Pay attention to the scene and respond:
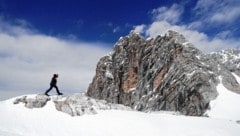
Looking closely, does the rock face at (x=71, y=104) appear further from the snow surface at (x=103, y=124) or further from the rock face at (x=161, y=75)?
the rock face at (x=161, y=75)

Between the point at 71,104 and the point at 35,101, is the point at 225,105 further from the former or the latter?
the point at 35,101

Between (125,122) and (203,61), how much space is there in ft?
234

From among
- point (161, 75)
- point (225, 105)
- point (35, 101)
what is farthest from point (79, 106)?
point (161, 75)

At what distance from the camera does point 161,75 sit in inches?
4653

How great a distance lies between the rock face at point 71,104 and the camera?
107 feet

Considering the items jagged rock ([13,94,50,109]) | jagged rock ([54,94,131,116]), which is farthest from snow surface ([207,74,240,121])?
jagged rock ([13,94,50,109])

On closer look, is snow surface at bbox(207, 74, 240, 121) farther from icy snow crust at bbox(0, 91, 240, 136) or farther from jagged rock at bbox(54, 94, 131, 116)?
jagged rock at bbox(54, 94, 131, 116)

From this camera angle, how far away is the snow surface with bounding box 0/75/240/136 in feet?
94.8

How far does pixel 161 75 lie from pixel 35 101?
86309 millimetres

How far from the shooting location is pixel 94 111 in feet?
108

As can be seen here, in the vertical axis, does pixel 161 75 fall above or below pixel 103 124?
above

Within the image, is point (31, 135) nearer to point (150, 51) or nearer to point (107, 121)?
point (107, 121)

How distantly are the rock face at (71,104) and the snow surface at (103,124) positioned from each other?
0.47 metres

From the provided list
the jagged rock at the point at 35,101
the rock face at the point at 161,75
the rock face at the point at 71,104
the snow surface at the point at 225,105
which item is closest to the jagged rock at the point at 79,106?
the rock face at the point at 71,104
